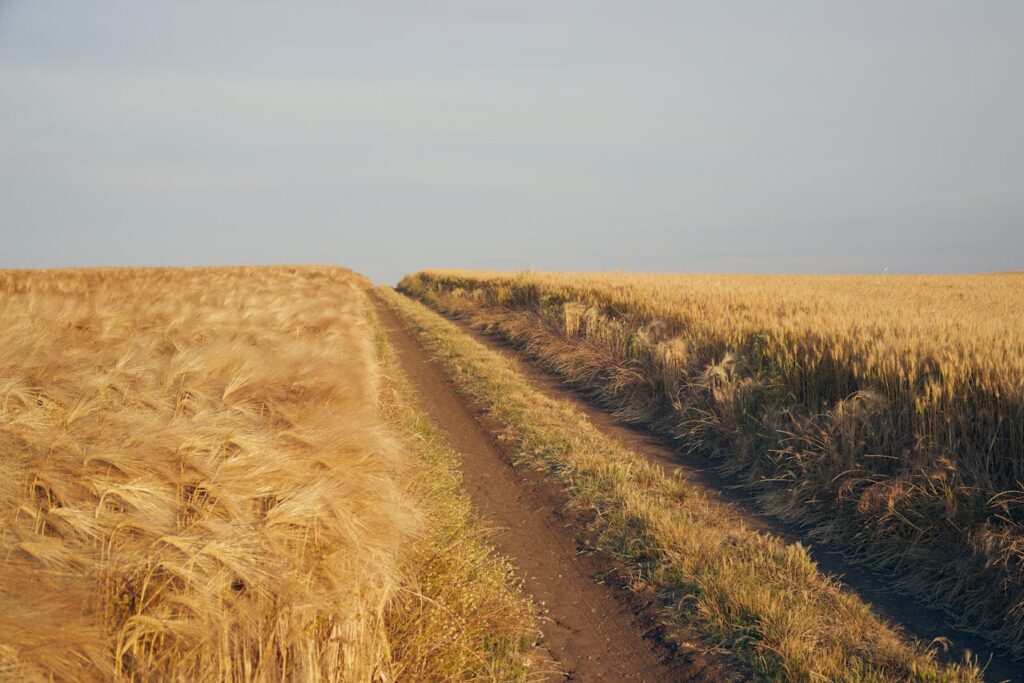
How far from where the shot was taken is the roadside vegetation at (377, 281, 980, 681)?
330 centimetres

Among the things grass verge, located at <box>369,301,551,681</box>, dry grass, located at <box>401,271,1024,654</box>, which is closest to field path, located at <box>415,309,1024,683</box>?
dry grass, located at <box>401,271,1024,654</box>

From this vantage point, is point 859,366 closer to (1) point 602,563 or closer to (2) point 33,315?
(1) point 602,563

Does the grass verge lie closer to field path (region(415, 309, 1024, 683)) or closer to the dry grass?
field path (region(415, 309, 1024, 683))

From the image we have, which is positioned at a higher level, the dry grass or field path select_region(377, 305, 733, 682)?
the dry grass

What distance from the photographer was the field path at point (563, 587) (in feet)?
11.3

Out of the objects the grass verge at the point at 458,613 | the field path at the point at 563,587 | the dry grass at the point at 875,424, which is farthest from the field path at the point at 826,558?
the grass verge at the point at 458,613

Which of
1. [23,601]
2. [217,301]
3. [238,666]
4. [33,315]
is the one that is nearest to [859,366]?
[238,666]

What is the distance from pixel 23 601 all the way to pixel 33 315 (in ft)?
19.8

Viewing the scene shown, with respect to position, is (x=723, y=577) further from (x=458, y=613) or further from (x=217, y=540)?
(x=217, y=540)

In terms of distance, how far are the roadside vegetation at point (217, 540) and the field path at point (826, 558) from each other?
7.98 feet

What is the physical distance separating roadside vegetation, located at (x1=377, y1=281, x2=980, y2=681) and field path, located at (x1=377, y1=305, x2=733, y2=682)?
0.70 ft

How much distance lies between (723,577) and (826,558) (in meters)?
1.32

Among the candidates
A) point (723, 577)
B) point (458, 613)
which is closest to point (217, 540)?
point (458, 613)

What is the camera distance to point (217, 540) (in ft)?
7.36
